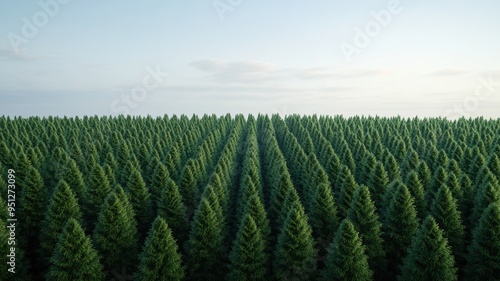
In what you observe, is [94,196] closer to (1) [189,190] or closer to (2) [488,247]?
(1) [189,190]

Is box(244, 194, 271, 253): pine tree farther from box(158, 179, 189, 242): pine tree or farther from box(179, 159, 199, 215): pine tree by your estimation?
box(179, 159, 199, 215): pine tree

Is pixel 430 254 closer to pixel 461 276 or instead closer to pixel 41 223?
pixel 461 276

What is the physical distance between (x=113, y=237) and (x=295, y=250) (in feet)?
37.2

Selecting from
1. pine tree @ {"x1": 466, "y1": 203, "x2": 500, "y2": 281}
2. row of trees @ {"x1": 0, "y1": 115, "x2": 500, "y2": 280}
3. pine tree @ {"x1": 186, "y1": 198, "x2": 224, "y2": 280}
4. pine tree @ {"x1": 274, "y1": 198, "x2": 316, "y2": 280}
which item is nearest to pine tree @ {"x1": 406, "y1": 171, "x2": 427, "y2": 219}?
row of trees @ {"x1": 0, "y1": 115, "x2": 500, "y2": 280}

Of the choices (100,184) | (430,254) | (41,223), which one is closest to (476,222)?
(430,254)

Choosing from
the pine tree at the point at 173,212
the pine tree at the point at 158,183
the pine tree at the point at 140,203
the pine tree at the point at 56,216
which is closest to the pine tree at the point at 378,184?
the pine tree at the point at 173,212

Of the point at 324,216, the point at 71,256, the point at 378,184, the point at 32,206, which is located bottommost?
the point at 71,256

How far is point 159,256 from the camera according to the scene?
2191 centimetres

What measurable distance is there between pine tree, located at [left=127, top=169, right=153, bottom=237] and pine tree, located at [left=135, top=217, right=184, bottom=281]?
9534 mm

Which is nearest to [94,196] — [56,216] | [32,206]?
[32,206]

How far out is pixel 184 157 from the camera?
56.4 m

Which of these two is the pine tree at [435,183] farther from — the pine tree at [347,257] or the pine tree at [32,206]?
the pine tree at [32,206]

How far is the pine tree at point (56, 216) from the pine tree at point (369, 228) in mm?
18811

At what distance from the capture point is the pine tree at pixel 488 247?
2233cm
